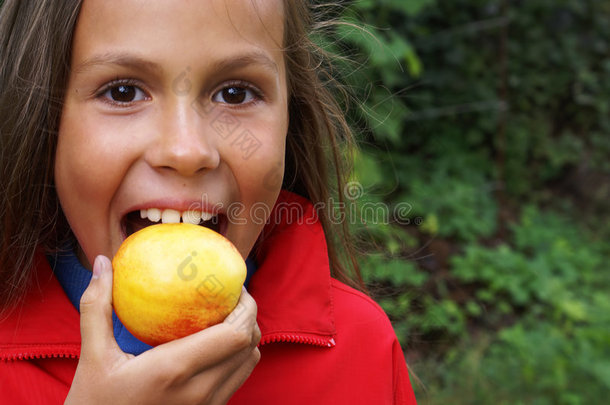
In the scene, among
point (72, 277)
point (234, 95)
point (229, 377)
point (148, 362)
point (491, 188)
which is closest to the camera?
point (148, 362)

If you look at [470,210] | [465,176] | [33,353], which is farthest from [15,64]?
[465,176]

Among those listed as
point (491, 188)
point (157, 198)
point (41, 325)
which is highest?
point (157, 198)

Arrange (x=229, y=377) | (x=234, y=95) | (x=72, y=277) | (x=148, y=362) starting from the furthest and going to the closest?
(x=72, y=277) → (x=234, y=95) → (x=229, y=377) → (x=148, y=362)

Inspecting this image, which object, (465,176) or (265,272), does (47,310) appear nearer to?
(265,272)

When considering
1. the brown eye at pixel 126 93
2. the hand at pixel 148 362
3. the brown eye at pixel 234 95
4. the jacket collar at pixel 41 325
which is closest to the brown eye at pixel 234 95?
the brown eye at pixel 234 95

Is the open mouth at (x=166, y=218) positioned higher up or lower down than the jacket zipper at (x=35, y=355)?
higher up

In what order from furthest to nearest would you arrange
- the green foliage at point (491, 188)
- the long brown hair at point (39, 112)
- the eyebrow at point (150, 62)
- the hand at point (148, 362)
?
the green foliage at point (491, 188) → the long brown hair at point (39, 112) → the eyebrow at point (150, 62) → the hand at point (148, 362)

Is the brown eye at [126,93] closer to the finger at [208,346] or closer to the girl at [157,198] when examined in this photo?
the girl at [157,198]

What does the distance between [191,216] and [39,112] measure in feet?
1.22

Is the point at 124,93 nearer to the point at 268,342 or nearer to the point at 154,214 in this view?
the point at 154,214

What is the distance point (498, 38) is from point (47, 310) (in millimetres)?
4876

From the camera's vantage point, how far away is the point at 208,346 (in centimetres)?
98

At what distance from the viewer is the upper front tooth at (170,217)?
1.12m

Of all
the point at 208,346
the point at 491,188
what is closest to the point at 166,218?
the point at 208,346
